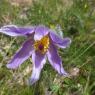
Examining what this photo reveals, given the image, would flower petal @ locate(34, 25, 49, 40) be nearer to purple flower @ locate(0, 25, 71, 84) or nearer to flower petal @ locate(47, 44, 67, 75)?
purple flower @ locate(0, 25, 71, 84)

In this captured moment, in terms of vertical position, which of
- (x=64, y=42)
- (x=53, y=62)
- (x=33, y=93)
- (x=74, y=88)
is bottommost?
(x=74, y=88)

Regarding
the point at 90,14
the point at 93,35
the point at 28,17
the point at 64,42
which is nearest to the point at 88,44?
the point at 93,35

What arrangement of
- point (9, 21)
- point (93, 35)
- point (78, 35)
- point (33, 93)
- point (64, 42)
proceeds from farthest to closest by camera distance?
1. point (9, 21)
2. point (78, 35)
3. point (93, 35)
4. point (33, 93)
5. point (64, 42)

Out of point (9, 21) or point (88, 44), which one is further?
point (9, 21)

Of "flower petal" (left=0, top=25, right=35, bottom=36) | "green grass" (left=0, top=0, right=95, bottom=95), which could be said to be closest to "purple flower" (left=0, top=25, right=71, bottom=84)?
"flower petal" (left=0, top=25, right=35, bottom=36)

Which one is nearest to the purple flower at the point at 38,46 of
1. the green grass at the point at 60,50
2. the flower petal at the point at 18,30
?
the flower petal at the point at 18,30

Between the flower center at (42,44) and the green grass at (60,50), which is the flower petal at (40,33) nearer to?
the flower center at (42,44)

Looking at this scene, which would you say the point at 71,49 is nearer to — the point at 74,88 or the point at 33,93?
the point at 74,88

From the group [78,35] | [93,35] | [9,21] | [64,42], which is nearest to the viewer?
[64,42]
